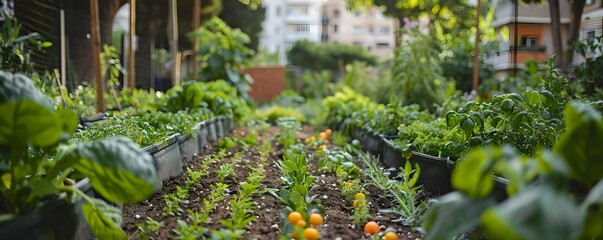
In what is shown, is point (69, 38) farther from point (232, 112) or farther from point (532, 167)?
point (532, 167)

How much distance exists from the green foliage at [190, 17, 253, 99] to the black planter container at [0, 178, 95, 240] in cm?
552

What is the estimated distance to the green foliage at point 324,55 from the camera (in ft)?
63.3

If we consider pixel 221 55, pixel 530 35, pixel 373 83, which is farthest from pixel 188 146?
pixel 530 35

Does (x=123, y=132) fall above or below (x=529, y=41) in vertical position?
below

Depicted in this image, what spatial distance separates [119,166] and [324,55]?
1821 centimetres

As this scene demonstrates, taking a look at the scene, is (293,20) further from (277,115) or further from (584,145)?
(584,145)

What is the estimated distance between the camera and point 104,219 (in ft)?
5.18

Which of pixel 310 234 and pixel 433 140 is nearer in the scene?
pixel 310 234

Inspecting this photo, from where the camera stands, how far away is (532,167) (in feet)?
3.38

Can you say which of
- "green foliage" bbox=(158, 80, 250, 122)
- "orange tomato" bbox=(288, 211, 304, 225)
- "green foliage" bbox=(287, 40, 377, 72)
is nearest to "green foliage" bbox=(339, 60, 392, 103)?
"green foliage" bbox=(158, 80, 250, 122)

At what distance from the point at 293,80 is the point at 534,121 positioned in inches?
396

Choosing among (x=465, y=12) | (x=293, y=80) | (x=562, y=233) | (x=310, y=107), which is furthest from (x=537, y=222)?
(x=465, y=12)

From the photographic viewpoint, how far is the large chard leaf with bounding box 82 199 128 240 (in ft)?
5.16

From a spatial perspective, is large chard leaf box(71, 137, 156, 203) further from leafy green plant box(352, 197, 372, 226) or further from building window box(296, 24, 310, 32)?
building window box(296, 24, 310, 32)
